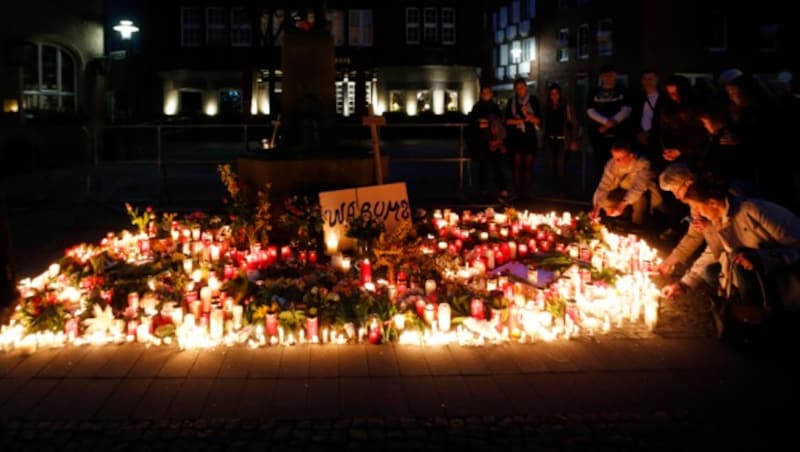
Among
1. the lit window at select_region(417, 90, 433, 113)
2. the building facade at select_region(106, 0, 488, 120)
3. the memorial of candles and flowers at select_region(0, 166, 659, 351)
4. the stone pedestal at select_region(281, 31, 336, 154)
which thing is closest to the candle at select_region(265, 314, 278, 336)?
the memorial of candles and flowers at select_region(0, 166, 659, 351)

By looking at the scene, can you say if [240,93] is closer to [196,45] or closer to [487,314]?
[196,45]

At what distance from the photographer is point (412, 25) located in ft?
151

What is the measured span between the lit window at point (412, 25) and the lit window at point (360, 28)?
6.83 feet

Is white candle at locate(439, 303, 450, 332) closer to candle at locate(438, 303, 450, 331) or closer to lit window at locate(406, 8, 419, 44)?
candle at locate(438, 303, 450, 331)

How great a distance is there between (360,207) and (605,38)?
104ft

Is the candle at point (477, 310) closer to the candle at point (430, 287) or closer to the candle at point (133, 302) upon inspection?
the candle at point (430, 287)

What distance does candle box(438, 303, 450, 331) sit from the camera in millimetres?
6367

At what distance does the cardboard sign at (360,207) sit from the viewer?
8.74 m

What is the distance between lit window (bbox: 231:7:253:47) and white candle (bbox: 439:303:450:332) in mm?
42608

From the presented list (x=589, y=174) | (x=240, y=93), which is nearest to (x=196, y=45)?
(x=240, y=93)

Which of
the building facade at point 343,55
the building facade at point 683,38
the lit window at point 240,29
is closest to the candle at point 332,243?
the building facade at point 683,38

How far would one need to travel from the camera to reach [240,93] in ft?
155

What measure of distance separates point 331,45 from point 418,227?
253 cm

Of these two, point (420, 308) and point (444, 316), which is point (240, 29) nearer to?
point (420, 308)
